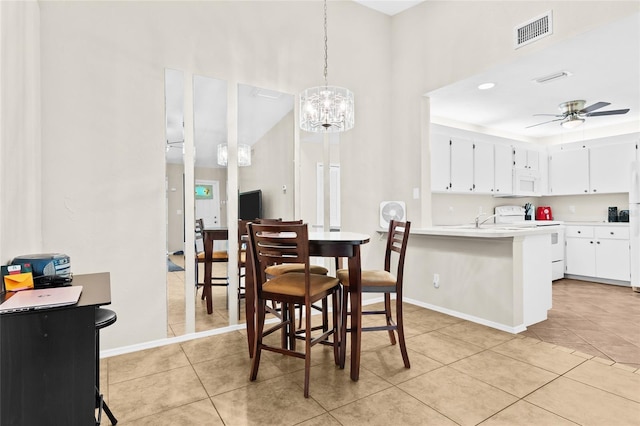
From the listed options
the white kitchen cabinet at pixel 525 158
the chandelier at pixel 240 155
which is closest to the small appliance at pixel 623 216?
the white kitchen cabinet at pixel 525 158

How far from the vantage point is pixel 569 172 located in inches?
230

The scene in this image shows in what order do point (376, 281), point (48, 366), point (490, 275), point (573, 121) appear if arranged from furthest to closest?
1. point (573, 121)
2. point (490, 275)
3. point (376, 281)
4. point (48, 366)

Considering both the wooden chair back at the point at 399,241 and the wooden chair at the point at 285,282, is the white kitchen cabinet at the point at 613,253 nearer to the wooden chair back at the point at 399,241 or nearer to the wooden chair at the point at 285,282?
the wooden chair back at the point at 399,241

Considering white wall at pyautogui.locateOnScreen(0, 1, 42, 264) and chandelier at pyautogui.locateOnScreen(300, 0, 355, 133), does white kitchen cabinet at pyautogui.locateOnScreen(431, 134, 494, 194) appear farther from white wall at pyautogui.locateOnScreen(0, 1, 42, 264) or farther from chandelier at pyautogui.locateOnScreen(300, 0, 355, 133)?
white wall at pyautogui.locateOnScreen(0, 1, 42, 264)

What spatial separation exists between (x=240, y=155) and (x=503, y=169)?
174 inches

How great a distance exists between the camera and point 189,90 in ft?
9.50

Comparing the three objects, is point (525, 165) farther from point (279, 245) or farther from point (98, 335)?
point (98, 335)

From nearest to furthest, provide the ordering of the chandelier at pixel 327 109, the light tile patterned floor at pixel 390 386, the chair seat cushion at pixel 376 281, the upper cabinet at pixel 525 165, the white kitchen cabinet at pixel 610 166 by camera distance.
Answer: the light tile patterned floor at pixel 390 386, the chair seat cushion at pixel 376 281, the chandelier at pixel 327 109, the upper cabinet at pixel 525 165, the white kitchen cabinet at pixel 610 166

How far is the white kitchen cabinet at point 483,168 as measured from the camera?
518cm

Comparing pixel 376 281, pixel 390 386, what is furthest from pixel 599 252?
pixel 390 386

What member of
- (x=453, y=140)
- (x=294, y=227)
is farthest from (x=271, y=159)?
(x=453, y=140)

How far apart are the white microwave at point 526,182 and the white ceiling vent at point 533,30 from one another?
326cm

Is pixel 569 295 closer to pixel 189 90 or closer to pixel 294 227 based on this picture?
pixel 294 227

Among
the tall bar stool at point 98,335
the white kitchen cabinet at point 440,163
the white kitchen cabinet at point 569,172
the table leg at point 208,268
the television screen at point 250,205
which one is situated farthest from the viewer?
the white kitchen cabinet at point 569,172
